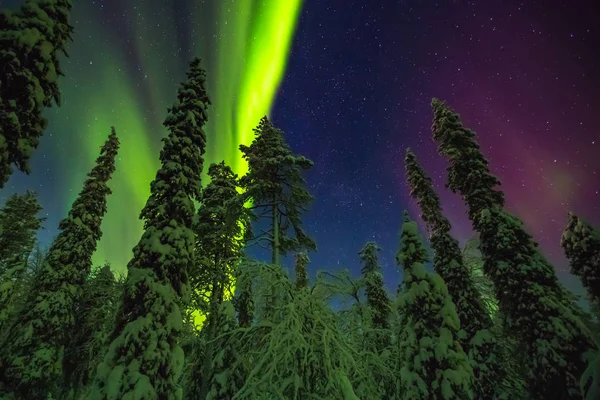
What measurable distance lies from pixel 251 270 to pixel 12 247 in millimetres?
28160

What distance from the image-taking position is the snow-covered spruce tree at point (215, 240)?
14.6m

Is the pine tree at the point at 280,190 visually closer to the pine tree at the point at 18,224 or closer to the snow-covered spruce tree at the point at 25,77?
the snow-covered spruce tree at the point at 25,77

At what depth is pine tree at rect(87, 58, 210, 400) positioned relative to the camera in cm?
898

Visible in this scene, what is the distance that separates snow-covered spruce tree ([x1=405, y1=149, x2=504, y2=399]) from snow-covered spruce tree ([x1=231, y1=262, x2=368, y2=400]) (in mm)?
6958

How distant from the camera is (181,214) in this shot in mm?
11891

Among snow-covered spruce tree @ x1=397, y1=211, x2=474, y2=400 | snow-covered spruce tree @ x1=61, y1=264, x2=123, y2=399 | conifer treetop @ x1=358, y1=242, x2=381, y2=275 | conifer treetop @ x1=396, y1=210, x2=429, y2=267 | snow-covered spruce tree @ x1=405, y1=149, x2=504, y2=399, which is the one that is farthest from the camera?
conifer treetop @ x1=358, y1=242, x2=381, y2=275

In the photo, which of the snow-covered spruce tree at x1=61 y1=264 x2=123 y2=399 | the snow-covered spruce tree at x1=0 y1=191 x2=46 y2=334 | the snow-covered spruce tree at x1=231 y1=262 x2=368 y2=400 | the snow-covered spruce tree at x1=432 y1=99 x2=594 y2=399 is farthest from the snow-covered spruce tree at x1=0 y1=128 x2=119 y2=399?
the snow-covered spruce tree at x1=432 y1=99 x2=594 y2=399

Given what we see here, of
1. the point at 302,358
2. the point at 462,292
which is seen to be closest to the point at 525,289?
the point at 462,292

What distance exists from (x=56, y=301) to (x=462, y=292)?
75.6 feet

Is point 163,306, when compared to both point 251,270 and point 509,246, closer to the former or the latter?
point 251,270

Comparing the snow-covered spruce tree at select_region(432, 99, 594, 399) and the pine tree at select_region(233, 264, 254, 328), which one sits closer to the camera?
the pine tree at select_region(233, 264, 254, 328)

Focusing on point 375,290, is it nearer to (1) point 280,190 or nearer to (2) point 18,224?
(1) point 280,190

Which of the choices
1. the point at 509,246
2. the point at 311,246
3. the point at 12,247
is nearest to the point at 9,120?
the point at 311,246

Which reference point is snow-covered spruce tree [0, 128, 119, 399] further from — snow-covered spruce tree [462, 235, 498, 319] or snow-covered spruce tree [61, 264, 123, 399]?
snow-covered spruce tree [462, 235, 498, 319]
